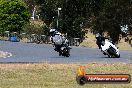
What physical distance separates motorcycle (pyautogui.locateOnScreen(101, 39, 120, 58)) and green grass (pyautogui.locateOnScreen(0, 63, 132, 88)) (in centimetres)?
780

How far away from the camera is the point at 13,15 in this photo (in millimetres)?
59562

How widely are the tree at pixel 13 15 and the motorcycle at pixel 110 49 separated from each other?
32964 millimetres

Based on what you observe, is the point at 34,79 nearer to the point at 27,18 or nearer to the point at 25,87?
the point at 25,87

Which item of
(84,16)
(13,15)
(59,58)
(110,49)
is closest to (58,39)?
(59,58)

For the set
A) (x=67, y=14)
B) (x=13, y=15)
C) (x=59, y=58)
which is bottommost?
(x=59, y=58)

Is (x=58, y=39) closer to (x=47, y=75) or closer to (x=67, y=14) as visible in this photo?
(x=47, y=75)

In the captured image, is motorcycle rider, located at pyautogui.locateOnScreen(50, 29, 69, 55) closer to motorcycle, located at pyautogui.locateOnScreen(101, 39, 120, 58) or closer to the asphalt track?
the asphalt track

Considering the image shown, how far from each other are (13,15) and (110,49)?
3439 cm

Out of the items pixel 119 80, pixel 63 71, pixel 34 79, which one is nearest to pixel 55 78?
pixel 34 79

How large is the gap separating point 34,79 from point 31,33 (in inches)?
1639

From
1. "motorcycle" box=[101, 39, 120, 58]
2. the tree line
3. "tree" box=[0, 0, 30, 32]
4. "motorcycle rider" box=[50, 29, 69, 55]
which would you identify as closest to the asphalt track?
"motorcycle" box=[101, 39, 120, 58]

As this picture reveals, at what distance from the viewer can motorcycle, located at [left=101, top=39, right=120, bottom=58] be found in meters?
26.5

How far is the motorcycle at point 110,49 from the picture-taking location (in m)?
26.5

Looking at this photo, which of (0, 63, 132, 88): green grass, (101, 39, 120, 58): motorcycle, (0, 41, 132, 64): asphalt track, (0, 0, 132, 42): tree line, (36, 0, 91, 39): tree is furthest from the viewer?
(36, 0, 91, 39): tree
